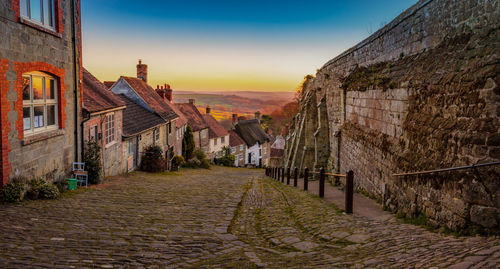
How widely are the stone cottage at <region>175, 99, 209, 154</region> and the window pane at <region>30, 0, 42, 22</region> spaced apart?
29.0m

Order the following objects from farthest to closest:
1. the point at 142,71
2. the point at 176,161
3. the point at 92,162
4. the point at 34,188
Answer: the point at 142,71
the point at 176,161
the point at 92,162
the point at 34,188

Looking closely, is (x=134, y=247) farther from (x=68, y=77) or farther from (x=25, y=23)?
(x=68, y=77)

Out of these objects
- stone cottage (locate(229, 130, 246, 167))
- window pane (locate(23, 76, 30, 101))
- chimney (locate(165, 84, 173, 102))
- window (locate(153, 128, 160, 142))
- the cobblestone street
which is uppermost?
chimney (locate(165, 84, 173, 102))

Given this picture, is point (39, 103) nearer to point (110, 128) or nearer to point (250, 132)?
point (110, 128)

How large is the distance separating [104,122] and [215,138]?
2915cm

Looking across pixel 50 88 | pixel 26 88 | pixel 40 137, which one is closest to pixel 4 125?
pixel 40 137

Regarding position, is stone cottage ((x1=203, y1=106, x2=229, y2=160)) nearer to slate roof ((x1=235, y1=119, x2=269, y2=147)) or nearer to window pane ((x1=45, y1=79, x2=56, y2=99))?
slate roof ((x1=235, y1=119, x2=269, y2=147))

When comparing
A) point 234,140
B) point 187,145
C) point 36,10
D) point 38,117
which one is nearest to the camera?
point 36,10

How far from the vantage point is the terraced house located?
7898mm

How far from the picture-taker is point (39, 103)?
9.63m

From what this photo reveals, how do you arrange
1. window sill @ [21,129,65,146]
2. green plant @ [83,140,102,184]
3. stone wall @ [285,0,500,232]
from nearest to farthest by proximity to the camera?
stone wall @ [285,0,500,232]
window sill @ [21,129,65,146]
green plant @ [83,140,102,184]

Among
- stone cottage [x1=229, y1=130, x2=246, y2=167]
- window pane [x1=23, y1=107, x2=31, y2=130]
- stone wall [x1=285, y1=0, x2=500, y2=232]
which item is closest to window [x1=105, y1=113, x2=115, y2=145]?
window pane [x1=23, y1=107, x2=31, y2=130]

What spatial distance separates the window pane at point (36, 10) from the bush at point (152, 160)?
12.9 metres

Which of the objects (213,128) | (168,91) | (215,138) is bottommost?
(215,138)
